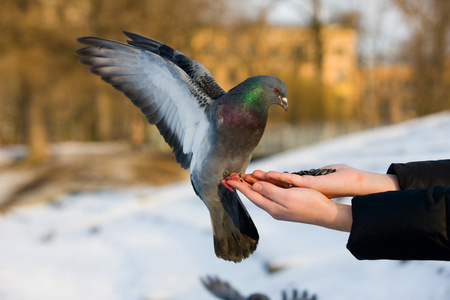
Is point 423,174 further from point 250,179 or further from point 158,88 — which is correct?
point 158,88

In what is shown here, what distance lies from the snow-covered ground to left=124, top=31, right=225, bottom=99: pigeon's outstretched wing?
210 centimetres

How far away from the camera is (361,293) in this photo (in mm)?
3227

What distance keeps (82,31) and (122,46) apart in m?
10.1

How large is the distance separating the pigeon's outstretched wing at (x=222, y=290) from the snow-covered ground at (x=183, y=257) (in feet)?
0.72

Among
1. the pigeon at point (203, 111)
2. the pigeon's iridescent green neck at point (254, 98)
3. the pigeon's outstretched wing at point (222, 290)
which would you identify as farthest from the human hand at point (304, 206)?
the pigeon's outstretched wing at point (222, 290)

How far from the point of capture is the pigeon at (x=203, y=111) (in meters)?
1.39

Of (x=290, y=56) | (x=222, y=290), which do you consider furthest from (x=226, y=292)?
(x=290, y=56)

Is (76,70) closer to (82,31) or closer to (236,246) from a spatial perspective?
(82,31)

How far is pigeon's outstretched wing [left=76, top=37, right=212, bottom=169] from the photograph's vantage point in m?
1.64

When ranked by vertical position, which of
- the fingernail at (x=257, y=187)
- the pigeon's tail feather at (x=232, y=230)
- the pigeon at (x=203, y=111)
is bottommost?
the pigeon's tail feather at (x=232, y=230)

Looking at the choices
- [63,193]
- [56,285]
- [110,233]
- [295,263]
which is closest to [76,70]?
[63,193]

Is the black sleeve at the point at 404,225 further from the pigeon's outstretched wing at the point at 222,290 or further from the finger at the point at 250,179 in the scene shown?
the pigeon's outstretched wing at the point at 222,290

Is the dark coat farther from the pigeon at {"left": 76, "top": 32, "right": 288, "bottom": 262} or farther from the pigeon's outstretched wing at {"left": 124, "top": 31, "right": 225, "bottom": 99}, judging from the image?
the pigeon's outstretched wing at {"left": 124, "top": 31, "right": 225, "bottom": 99}

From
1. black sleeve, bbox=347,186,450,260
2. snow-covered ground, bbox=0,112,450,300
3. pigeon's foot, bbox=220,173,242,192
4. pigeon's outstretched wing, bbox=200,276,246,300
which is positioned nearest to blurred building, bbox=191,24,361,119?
snow-covered ground, bbox=0,112,450,300
